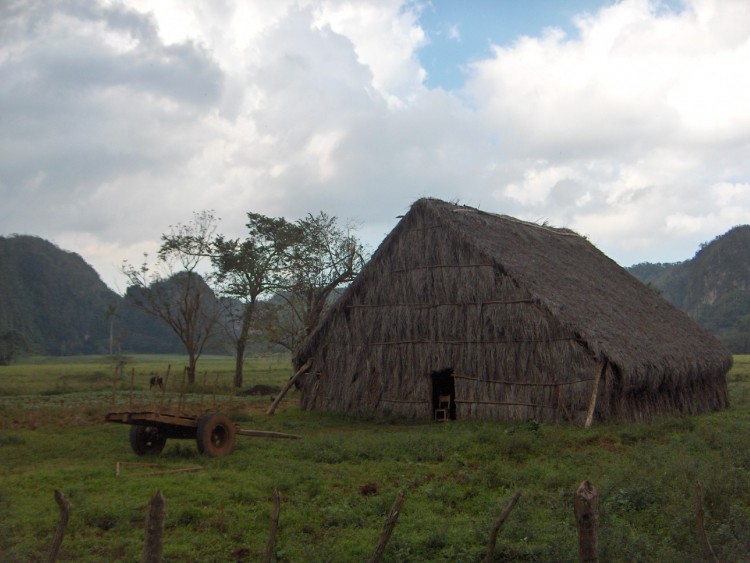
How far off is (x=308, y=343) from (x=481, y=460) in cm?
855

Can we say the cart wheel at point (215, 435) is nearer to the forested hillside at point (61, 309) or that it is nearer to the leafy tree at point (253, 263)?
the leafy tree at point (253, 263)

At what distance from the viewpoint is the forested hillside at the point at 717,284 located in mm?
76875

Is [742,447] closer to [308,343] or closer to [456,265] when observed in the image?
[456,265]

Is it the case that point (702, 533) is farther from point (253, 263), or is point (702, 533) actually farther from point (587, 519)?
point (253, 263)

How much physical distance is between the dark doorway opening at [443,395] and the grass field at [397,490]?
7.42 feet

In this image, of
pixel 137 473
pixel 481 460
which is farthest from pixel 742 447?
pixel 137 473

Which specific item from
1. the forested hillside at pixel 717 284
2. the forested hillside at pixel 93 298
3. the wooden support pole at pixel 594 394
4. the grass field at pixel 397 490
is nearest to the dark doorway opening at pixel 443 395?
the grass field at pixel 397 490

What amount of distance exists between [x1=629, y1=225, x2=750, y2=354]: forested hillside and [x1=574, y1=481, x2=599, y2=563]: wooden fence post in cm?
7285

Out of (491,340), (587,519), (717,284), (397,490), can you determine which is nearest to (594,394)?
(491,340)

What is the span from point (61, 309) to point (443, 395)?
3044 inches

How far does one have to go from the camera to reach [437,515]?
8.16 meters

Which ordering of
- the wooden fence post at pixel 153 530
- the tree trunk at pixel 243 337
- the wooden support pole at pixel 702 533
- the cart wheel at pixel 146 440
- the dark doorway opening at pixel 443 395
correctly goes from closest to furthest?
the wooden fence post at pixel 153 530 → the wooden support pole at pixel 702 533 → the cart wheel at pixel 146 440 → the dark doorway opening at pixel 443 395 → the tree trunk at pixel 243 337

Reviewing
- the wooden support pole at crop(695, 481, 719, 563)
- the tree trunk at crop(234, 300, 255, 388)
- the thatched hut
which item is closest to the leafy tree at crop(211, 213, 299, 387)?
the tree trunk at crop(234, 300, 255, 388)

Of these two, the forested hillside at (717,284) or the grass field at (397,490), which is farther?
the forested hillside at (717,284)
